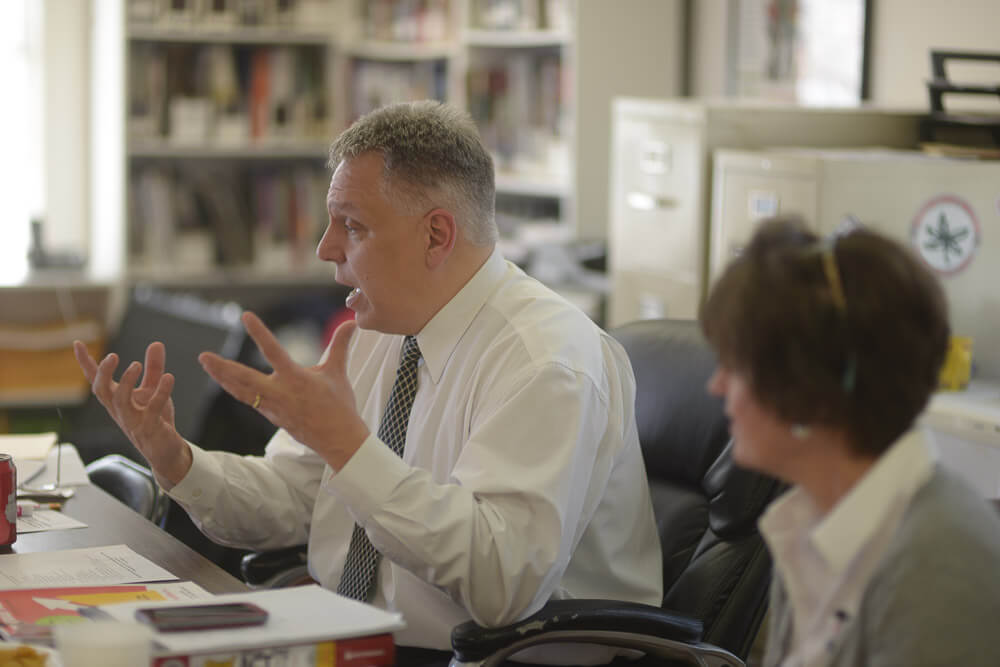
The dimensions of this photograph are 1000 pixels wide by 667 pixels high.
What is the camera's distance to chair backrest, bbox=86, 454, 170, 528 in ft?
6.84

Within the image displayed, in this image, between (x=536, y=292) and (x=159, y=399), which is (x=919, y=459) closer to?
(x=536, y=292)

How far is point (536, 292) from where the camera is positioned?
1812 mm

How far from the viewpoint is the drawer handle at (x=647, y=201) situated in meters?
3.30

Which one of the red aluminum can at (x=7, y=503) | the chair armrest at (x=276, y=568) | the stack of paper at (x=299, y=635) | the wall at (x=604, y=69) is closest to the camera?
the stack of paper at (x=299, y=635)

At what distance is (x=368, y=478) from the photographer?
4.74 ft

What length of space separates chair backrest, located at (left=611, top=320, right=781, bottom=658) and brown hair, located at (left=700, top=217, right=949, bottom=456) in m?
0.69

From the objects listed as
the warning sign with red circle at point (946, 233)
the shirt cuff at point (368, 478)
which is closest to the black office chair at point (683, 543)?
the shirt cuff at point (368, 478)

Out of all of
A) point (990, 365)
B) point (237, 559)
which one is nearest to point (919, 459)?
point (990, 365)

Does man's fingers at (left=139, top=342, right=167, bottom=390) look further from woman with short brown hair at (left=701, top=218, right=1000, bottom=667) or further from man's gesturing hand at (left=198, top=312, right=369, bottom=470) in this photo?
woman with short brown hair at (left=701, top=218, right=1000, bottom=667)

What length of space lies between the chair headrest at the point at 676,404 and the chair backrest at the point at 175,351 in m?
1.79

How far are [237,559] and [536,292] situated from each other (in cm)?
157

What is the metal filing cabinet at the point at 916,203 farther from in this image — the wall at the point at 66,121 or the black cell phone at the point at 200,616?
the wall at the point at 66,121

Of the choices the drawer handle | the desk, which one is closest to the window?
the drawer handle

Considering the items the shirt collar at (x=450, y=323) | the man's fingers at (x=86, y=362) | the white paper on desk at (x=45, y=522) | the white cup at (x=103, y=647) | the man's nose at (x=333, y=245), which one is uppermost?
the man's nose at (x=333, y=245)
